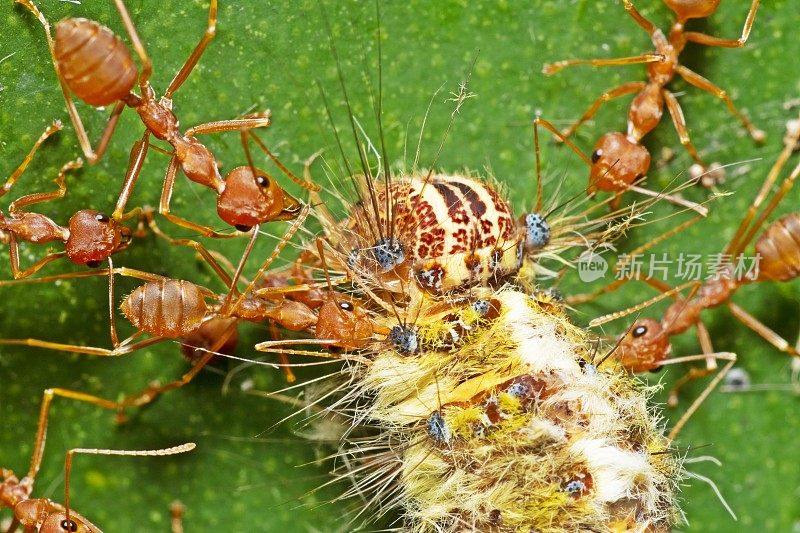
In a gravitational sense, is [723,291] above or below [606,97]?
below

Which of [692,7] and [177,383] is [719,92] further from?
[177,383]

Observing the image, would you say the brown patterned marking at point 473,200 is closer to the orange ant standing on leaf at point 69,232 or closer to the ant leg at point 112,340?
the orange ant standing on leaf at point 69,232

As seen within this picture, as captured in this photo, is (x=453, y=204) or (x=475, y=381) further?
(x=453, y=204)

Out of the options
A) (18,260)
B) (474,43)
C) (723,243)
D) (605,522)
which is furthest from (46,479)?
(723,243)

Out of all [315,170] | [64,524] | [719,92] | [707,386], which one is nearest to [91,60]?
[315,170]

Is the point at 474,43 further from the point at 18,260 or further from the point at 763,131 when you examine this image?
the point at 18,260

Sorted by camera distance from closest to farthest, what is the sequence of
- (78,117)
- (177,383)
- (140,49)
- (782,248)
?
(140,49)
(78,117)
(177,383)
(782,248)

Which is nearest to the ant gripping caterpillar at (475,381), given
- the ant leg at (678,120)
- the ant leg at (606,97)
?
the ant leg at (606,97)
